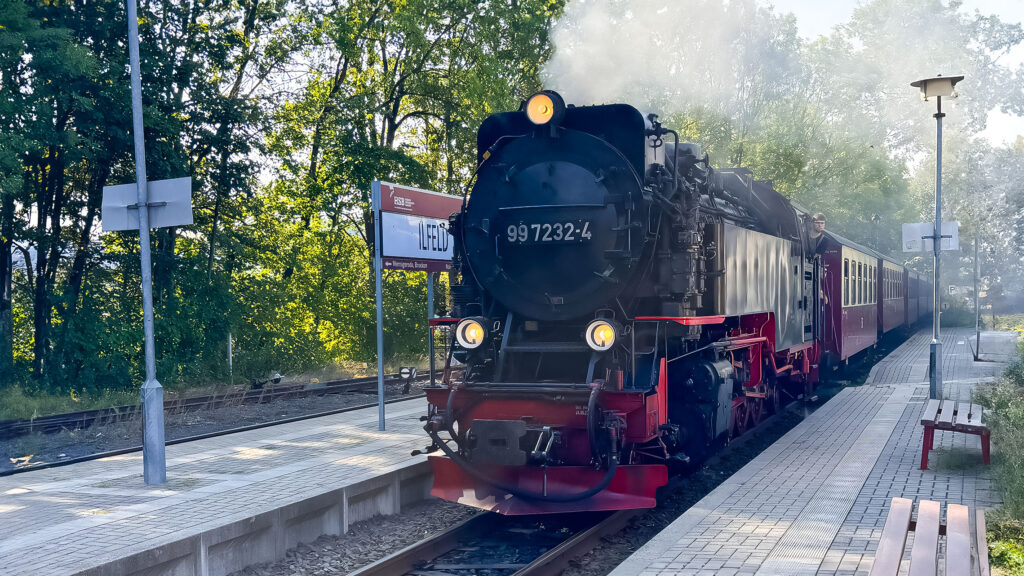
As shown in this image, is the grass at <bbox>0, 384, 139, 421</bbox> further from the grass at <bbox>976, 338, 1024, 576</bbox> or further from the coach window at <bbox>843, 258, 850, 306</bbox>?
the coach window at <bbox>843, 258, 850, 306</bbox>

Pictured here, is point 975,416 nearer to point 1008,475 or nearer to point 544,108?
point 1008,475

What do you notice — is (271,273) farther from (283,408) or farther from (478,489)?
(478,489)

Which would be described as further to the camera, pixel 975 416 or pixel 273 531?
pixel 975 416

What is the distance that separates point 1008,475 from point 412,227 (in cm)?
717

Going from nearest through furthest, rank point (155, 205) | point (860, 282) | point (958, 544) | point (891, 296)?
point (958, 544) < point (155, 205) < point (860, 282) < point (891, 296)

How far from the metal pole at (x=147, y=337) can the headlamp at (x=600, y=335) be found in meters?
3.99

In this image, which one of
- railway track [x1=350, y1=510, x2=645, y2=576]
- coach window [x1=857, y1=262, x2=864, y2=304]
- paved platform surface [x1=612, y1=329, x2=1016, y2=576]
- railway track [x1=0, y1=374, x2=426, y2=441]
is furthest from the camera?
coach window [x1=857, y1=262, x2=864, y2=304]

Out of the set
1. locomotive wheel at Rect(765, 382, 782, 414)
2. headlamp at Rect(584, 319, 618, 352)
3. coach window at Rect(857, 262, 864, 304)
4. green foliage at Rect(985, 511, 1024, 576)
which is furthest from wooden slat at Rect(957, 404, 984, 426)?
coach window at Rect(857, 262, 864, 304)

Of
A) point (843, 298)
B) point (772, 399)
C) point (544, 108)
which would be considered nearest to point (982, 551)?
point (544, 108)

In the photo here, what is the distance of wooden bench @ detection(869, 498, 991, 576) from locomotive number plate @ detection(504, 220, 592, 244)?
131 inches

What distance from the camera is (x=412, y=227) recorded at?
36.2 ft

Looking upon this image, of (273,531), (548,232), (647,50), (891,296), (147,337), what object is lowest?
(273,531)

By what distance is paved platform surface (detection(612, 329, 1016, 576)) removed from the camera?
5.18 metres

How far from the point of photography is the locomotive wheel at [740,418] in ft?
32.7
